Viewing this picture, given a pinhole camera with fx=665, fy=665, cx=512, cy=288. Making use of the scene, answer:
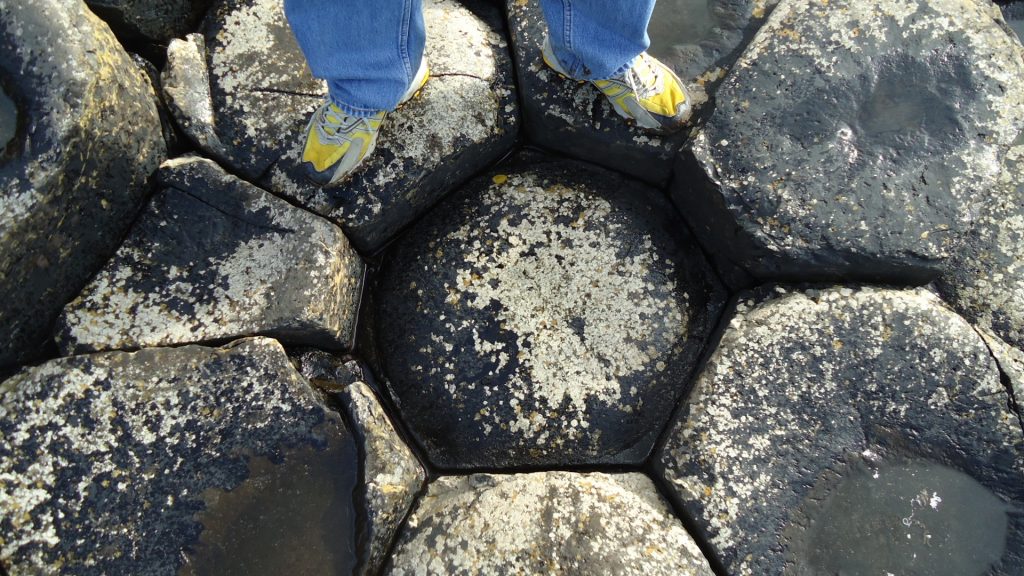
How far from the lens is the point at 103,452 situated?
150cm

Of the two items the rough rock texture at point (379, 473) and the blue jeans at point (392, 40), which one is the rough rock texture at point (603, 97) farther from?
the rough rock texture at point (379, 473)

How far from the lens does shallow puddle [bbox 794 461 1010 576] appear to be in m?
1.46

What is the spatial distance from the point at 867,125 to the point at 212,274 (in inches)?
66.7

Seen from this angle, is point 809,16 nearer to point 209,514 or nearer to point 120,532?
point 209,514

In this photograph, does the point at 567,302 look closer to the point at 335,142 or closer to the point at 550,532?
the point at 550,532

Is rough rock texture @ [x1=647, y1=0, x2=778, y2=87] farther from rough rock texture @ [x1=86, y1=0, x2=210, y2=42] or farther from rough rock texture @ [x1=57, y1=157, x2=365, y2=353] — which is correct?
rough rock texture @ [x1=86, y1=0, x2=210, y2=42]

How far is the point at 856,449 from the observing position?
1.52 meters

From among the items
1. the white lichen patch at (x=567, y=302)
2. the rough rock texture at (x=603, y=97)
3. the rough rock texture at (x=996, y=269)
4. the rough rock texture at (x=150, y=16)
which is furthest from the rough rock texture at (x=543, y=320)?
the rough rock texture at (x=150, y=16)

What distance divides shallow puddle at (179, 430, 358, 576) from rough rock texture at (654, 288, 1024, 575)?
2.51ft

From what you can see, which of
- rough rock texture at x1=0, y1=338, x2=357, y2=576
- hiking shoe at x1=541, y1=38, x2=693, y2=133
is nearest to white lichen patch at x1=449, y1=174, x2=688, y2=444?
hiking shoe at x1=541, y1=38, x2=693, y2=133

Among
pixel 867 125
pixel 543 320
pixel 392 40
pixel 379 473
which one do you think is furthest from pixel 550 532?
pixel 867 125

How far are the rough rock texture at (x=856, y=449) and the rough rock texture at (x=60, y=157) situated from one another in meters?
1.49

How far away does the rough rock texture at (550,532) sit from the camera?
1.43m

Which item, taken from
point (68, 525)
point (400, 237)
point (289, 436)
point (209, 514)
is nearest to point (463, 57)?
point (400, 237)
